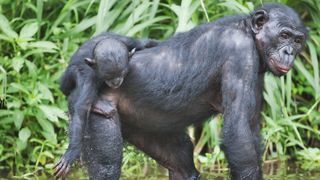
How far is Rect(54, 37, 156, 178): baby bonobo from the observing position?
5.93m

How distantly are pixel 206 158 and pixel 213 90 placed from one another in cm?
174

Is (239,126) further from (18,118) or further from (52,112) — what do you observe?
(18,118)

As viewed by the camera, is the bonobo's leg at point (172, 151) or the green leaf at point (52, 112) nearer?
the bonobo's leg at point (172, 151)

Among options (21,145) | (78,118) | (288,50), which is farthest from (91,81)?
(21,145)

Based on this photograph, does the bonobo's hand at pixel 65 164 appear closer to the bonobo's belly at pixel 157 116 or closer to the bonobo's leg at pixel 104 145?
the bonobo's leg at pixel 104 145

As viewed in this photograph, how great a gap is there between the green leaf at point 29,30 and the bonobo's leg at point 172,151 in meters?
2.08

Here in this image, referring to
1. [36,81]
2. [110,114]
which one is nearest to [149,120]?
[110,114]

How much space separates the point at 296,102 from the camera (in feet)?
28.7

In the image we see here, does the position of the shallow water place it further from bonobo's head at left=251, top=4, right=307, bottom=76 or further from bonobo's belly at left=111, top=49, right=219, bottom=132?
bonobo's head at left=251, top=4, right=307, bottom=76

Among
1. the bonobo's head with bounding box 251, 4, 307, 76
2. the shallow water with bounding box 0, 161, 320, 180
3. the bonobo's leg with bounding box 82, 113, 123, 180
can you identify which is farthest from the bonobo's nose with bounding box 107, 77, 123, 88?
the shallow water with bounding box 0, 161, 320, 180

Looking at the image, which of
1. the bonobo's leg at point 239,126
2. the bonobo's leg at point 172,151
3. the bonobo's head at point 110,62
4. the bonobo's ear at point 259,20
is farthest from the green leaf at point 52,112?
the bonobo's ear at point 259,20

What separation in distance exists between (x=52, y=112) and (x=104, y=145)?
6.16 ft

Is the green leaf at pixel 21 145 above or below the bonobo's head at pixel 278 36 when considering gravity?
below

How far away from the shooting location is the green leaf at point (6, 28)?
8.12 metres
